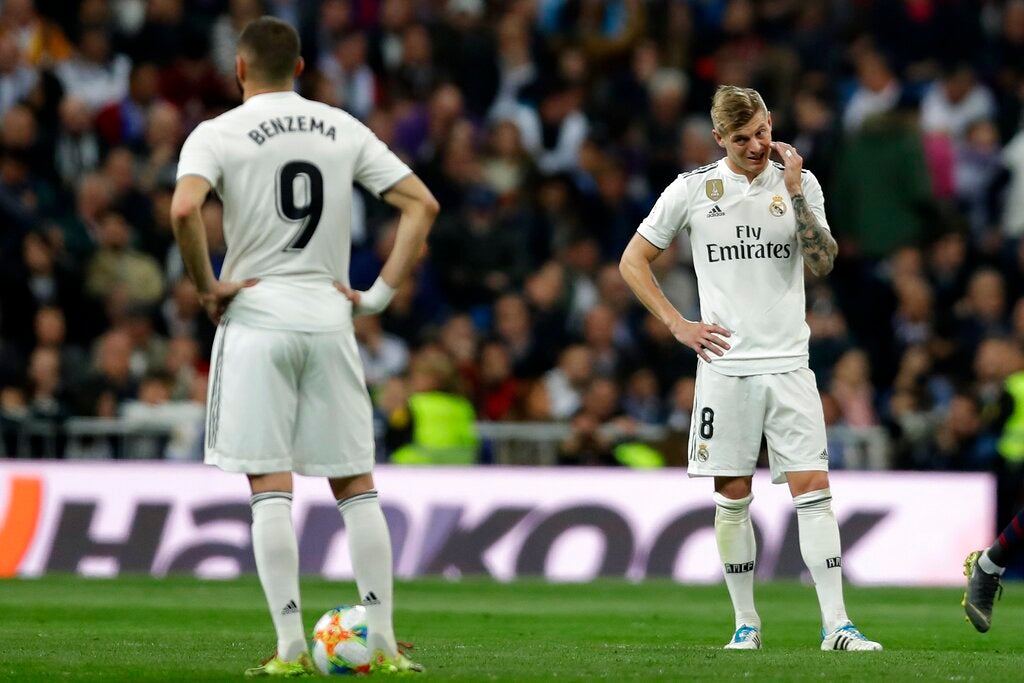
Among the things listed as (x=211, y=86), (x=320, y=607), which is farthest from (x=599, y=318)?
(x=320, y=607)

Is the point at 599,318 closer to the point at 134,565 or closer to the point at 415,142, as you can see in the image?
the point at 415,142

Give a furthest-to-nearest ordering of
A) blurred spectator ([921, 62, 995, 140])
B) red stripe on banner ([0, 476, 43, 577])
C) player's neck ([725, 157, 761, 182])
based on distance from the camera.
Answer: blurred spectator ([921, 62, 995, 140]), red stripe on banner ([0, 476, 43, 577]), player's neck ([725, 157, 761, 182])

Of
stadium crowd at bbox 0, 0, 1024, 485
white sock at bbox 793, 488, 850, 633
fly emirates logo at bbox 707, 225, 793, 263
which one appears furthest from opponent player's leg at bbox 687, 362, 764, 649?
stadium crowd at bbox 0, 0, 1024, 485

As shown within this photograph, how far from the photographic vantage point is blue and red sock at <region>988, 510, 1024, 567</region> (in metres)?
9.02

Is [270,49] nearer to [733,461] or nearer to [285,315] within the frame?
[285,315]

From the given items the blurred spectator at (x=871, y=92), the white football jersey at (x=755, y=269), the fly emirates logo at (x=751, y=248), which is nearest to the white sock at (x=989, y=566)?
the white football jersey at (x=755, y=269)

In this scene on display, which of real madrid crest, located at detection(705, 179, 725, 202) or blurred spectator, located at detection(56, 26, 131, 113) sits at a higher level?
blurred spectator, located at detection(56, 26, 131, 113)

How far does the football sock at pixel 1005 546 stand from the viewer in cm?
903

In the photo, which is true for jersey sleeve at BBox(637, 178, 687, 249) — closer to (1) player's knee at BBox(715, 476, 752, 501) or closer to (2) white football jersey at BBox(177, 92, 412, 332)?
(1) player's knee at BBox(715, 476, 752, 501)

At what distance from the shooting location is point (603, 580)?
15.3 metres

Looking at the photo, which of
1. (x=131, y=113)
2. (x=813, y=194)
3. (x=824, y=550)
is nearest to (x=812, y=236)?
(x=813, y=194)

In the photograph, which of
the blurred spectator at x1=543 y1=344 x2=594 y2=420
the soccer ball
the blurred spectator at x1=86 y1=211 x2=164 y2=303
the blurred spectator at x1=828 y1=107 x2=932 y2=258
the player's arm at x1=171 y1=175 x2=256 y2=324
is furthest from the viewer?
the blurred spectator at x1=828 y1=107 x2=932 y2=258

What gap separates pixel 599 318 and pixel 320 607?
6.50 m

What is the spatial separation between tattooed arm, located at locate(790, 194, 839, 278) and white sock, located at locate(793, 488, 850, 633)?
1.10 meters
